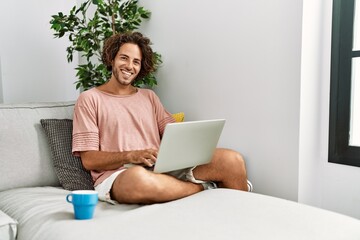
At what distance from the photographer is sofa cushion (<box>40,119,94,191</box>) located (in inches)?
66.5

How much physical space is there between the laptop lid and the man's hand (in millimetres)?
87

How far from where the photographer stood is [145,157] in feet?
4.94

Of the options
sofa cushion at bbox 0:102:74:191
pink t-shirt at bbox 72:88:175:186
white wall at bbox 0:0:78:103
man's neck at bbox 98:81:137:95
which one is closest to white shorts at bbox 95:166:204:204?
pink t-shirt at bbox 72:88:175:186

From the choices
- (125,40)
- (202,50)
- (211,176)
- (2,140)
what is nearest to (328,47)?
(202,50)

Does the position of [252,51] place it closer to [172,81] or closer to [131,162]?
[172,81]

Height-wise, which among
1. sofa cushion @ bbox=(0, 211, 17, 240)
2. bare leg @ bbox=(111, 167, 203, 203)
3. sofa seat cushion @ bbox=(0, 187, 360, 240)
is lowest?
sofa cushion @ bbox=(0, 211, 17, 240)

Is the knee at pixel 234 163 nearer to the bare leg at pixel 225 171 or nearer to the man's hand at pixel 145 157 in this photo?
the bare leg at pixel 225 171

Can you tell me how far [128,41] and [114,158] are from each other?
2.04ft

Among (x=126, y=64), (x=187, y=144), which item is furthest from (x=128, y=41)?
(x=187, y=144)

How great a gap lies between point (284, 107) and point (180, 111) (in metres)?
0.67

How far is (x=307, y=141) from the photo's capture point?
1681mm

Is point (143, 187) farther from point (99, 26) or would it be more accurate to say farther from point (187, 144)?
point (99, 26)

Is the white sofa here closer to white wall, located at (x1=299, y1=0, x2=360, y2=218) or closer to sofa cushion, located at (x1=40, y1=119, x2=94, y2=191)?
sofa cushion, located at (x1=40, y1=119, x2=94, y2=191)

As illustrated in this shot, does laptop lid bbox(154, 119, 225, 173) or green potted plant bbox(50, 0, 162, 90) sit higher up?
green potted plant bbox(50, 0, 162, 90)
